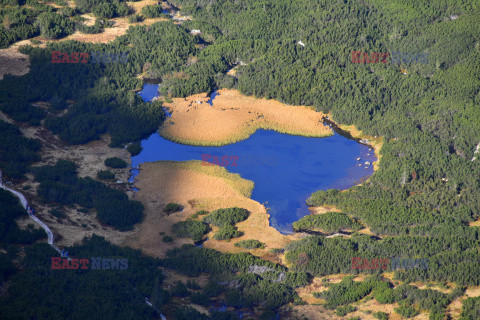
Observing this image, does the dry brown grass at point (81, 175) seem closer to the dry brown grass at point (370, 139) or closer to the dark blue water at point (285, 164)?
the dark blue water at point (285, 164)

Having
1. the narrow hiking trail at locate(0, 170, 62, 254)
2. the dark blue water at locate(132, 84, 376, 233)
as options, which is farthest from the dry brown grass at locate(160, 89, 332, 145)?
the narrow hiking trail at locate(0, 170, 62, 254)

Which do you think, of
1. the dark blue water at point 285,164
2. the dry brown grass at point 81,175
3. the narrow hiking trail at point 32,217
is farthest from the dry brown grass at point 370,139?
the narrow hiking trail at point 32,217

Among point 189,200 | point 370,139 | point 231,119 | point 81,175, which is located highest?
point 231,119

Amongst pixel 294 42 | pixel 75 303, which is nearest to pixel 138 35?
pixel 294 42

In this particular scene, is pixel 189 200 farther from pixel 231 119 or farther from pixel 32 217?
pixel 231 119

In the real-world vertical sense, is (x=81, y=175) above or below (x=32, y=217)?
above

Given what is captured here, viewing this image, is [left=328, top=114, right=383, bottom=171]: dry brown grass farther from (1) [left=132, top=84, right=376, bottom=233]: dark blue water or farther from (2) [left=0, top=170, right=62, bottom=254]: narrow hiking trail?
(2) [left=0, top=170, right=62, bottom=254]: narrow hiking trail

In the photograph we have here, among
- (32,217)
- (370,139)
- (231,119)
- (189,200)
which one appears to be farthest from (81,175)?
(370,139)
